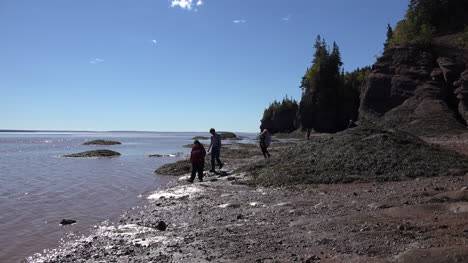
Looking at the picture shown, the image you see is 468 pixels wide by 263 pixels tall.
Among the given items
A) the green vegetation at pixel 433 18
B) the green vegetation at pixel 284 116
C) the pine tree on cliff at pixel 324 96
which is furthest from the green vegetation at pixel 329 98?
the green vegetation at pixel 284 116

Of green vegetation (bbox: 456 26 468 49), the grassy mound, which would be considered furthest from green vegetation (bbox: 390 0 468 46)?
the grassy mound

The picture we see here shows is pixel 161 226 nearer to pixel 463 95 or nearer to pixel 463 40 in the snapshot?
pixel 463 95

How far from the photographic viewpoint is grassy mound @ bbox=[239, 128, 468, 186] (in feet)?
39.6

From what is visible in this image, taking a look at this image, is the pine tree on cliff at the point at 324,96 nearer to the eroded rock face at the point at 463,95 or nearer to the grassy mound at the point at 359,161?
the eroded rock face at the point at 463,95

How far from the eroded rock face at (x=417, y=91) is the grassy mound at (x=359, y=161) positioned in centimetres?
1529

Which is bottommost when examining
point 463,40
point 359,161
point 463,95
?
point 359,161

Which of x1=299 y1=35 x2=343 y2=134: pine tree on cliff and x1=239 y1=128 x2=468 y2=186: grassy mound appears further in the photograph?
x1=299 y1=35 x2=343 y2=134: pine tree on cliff

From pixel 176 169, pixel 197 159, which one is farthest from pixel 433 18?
pixel 197 159

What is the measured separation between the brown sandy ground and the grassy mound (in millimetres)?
1438

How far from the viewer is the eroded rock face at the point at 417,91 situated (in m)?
28.9

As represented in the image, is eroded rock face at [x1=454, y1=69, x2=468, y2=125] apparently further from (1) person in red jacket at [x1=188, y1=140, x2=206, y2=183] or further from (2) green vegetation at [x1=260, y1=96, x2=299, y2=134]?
(2) green vegetation at [x1=260, y1=96, x2=299, y2=134]

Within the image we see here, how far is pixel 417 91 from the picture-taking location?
34.4 meters

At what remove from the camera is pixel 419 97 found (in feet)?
110

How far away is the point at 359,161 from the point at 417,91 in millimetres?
26168
